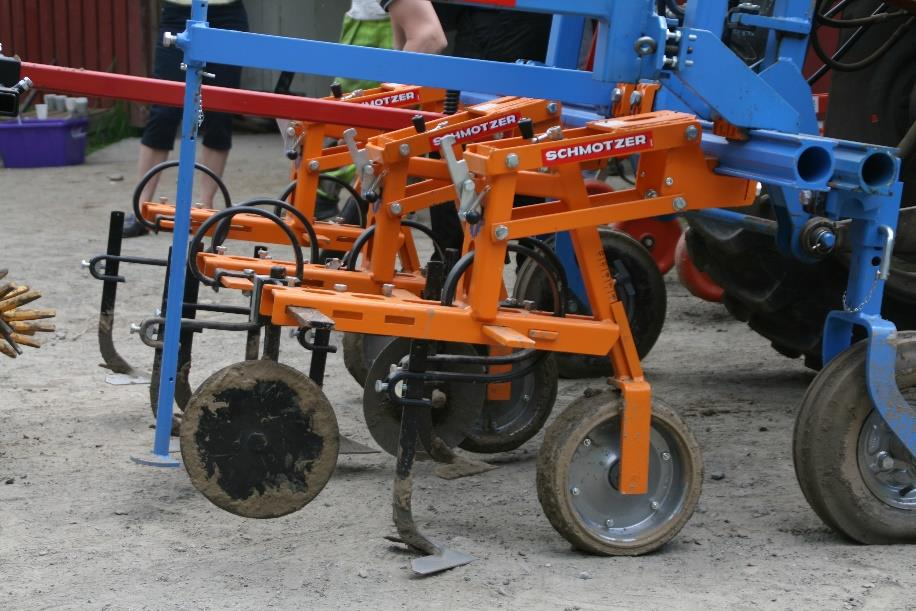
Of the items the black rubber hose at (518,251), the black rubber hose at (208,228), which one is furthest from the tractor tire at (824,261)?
the black rubber hose at (208,228)

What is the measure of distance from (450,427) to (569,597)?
843 millimetres

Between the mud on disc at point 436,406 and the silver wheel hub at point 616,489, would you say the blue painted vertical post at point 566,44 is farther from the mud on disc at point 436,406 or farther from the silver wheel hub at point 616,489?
the silver wheel hub at point 616,489

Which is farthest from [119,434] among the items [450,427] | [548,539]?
[548,539]

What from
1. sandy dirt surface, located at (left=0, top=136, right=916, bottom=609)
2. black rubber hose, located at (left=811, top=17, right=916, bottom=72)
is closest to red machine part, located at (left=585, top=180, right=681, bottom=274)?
sandy dirt surface, located at (left=0, top=136, right=916, bottom=609)

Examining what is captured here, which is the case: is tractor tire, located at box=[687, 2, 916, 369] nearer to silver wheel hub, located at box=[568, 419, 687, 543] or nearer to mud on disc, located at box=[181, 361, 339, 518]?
silver wheel hub, located at box=[568, 419, 687, 543]

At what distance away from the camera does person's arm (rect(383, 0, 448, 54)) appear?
536 cm

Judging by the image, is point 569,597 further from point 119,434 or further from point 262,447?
point 119,434

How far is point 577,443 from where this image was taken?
347cm

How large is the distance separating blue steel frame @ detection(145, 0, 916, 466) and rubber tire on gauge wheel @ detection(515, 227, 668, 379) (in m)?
1.41

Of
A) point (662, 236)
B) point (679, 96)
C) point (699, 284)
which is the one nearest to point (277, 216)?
point (679, 96)

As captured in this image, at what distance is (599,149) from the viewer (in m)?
3.44

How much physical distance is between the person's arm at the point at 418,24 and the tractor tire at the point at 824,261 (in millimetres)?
1250

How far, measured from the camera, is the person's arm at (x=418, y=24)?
211 inches

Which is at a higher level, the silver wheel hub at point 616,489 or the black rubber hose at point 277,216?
the black rubber hose at point 277,216
